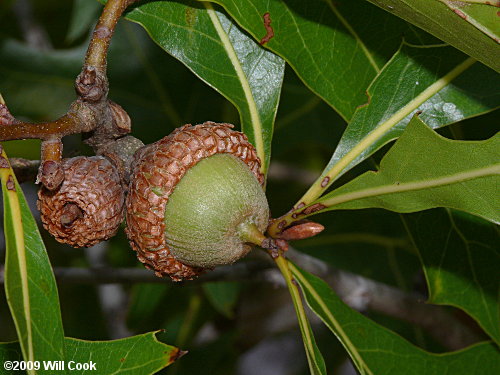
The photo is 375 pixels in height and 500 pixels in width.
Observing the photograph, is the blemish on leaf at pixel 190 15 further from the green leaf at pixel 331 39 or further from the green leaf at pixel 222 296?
the green leaf at pixel 222 296

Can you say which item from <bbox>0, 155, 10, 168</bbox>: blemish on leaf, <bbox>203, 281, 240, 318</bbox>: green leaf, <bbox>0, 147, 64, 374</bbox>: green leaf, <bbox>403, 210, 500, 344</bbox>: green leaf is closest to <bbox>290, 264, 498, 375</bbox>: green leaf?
<bbox>403, 210, 500, 344</bbox>: green leaf

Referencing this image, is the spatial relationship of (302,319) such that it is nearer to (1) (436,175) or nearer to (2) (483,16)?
(1) (436,175)

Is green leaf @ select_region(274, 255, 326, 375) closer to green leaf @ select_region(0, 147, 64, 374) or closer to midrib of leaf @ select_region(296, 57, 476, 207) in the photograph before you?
midrib of leaf @ select_region(296, 57, 476, 207)

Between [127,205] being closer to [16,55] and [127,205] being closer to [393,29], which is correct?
[393,29]

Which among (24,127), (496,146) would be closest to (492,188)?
(496,146)

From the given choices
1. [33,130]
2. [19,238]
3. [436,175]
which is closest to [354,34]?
[436,175]
